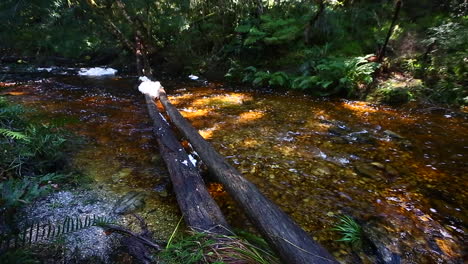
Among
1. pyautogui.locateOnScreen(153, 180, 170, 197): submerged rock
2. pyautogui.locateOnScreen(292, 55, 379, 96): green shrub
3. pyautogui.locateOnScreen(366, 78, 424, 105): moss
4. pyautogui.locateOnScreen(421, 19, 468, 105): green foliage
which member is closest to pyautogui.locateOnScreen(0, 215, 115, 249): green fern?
pyautogui.locateOnScreen(153, 180, 170, 197): submerged rock

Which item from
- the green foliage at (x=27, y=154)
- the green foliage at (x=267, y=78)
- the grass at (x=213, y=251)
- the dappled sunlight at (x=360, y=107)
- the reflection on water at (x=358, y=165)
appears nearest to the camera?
the grass at (x=213, y=251)

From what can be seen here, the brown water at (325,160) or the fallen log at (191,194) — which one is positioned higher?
the fallen log at (191,194)

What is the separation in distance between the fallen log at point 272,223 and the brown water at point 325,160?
0.36 metres

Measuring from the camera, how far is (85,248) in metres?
2.25

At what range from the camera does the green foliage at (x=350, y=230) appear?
2.54m

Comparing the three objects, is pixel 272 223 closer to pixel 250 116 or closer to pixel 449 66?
pixel 250 116

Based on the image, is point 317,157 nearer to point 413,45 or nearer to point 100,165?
point 100,165

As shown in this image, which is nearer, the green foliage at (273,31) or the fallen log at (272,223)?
the fallen log at (272,223)

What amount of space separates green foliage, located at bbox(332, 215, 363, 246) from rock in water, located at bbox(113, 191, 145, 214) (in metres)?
2.02

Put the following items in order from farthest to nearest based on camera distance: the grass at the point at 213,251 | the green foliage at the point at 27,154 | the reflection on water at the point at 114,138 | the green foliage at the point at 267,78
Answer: the green foliage at the point at 267,78
the reflection on water at the point at 114,138
the green foliage at the point at 27,154
the grass at the point at 213,251

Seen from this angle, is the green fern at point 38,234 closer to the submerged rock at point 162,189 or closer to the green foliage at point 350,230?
the submerged rock at point 162,189

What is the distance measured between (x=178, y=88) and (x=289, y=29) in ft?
14.4

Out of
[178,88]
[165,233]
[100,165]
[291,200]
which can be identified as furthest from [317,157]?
[178,88]

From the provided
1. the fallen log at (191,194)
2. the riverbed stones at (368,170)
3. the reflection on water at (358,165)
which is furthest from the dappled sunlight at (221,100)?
the riverbed stones at (368,170)
